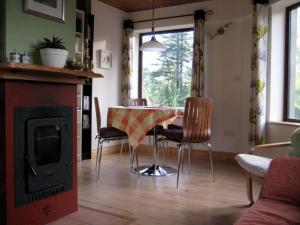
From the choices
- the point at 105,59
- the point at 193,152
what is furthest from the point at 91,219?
the point at 105,59

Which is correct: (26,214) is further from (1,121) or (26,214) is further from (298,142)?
(298,142)

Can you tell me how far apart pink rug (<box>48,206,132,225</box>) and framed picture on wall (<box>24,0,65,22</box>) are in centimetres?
153

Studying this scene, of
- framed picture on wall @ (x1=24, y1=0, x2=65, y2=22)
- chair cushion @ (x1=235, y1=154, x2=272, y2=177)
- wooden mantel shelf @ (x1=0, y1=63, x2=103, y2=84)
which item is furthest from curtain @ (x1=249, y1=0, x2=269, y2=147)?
framed picture on wall @ (x1=24, y1=0, x2=65, y2=22)

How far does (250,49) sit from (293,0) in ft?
2.76

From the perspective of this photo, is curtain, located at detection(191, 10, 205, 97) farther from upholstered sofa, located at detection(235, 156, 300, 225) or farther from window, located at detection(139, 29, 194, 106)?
upholstered sofa, located at detection(235, 156, 300, 225)

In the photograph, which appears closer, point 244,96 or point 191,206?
point 191,206

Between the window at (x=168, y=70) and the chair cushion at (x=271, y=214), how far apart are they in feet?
11.6

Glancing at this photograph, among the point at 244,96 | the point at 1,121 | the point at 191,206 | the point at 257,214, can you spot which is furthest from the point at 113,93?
the point at 257,214

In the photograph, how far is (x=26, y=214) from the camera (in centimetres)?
210

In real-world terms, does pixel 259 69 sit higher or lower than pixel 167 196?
higher

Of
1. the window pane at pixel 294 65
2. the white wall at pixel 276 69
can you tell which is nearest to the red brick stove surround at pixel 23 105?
the white wall at pixel 276 69

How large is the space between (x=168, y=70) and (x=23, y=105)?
3.55 m

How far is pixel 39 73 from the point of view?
209 cm

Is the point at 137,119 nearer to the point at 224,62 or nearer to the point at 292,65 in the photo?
the point at 224,62
